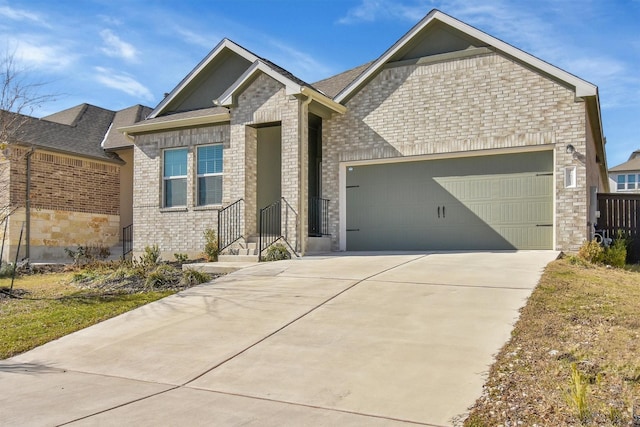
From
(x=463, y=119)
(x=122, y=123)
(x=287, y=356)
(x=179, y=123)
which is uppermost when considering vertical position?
(x=122, y=123)

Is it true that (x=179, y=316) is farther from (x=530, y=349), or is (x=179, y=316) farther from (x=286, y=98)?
(x=286, y=98)

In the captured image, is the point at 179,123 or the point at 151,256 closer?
the point at 151,256

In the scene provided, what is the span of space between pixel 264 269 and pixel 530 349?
20.7 feet

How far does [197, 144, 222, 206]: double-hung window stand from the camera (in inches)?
603

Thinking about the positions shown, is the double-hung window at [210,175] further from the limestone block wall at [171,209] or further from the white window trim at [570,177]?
the white window trim at [570,177]

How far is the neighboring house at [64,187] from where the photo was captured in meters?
17.9

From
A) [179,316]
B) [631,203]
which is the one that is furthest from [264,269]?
[631,203]

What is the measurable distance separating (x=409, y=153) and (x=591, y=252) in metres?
4.73

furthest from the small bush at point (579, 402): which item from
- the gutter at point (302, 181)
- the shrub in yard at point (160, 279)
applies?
the gutter at point (302, 181)

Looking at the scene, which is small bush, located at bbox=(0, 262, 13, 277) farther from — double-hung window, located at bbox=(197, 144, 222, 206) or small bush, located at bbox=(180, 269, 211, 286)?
small bush, located at bbox=(180, 269, 211, 286)

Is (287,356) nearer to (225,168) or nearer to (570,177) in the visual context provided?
(570,177)

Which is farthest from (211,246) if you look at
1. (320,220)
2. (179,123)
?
(179,123)

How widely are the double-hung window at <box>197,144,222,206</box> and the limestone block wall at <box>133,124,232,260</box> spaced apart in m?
0.18

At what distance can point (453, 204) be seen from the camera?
13328mm
